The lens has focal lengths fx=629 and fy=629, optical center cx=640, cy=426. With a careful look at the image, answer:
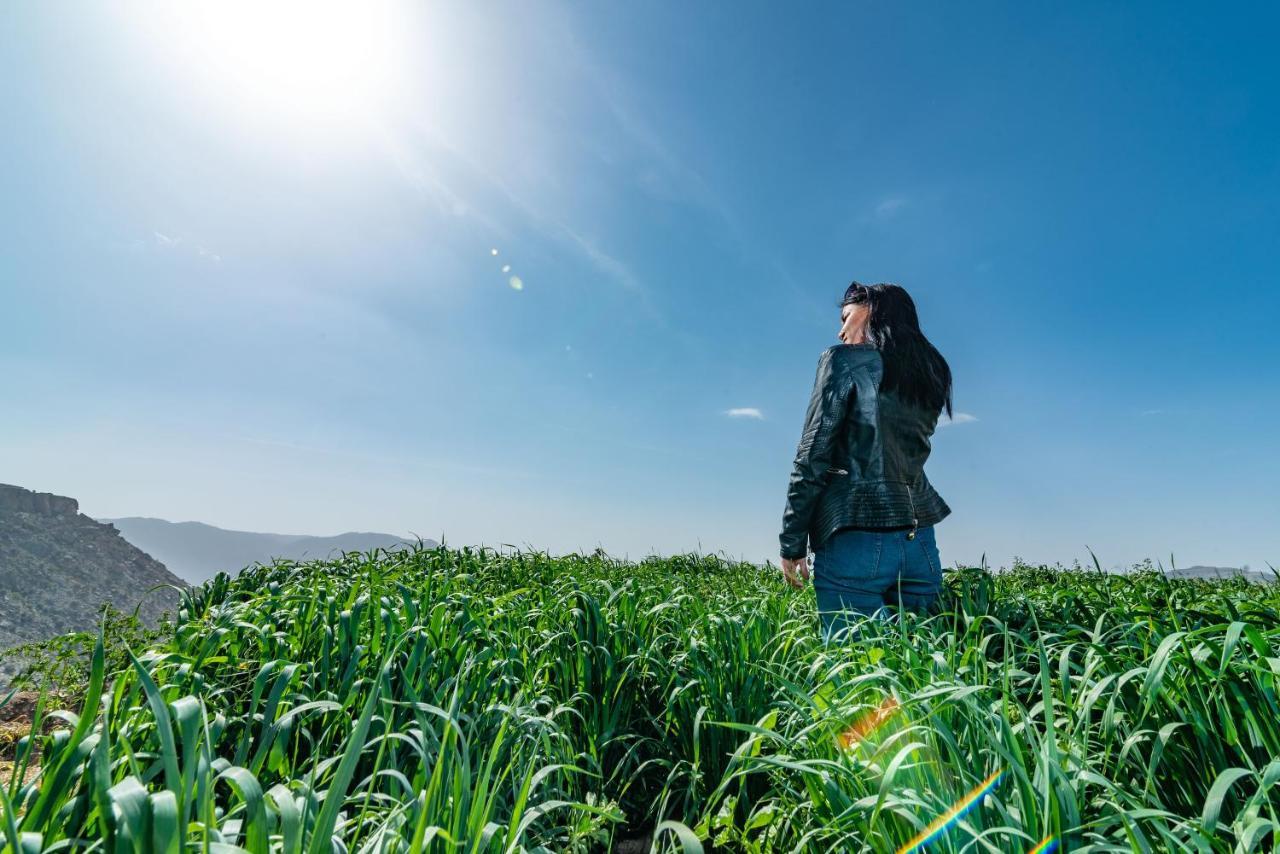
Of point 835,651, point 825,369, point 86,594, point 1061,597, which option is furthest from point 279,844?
point 86,594

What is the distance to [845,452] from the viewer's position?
3336 millimetres

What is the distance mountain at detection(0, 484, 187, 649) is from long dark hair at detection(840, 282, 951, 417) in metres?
10.3

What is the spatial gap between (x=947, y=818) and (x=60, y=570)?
15561 millimetres

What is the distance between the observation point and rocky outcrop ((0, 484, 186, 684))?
992 centimetres

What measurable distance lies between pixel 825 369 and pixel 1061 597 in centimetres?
203

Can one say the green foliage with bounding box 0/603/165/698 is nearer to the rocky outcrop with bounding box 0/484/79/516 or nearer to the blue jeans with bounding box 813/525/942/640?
the blue jeans with bounding box 813/525/942/640

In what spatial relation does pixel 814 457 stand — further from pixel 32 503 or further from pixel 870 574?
pixel 32 503

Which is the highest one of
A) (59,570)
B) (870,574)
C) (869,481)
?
(869,481)

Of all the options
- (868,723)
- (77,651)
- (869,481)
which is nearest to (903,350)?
Result: (869,481)

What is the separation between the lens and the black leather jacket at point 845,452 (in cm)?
321

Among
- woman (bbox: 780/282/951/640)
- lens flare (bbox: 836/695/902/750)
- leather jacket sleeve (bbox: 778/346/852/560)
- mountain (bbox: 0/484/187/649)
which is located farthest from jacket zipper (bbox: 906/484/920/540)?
mountain (bbox: 0/484/187/649)

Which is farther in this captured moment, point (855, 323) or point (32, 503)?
point (32, 503)

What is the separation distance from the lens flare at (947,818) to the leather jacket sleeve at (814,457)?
1850mm

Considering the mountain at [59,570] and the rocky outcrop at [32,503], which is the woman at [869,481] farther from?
the rocky outcrop at [32,503]
